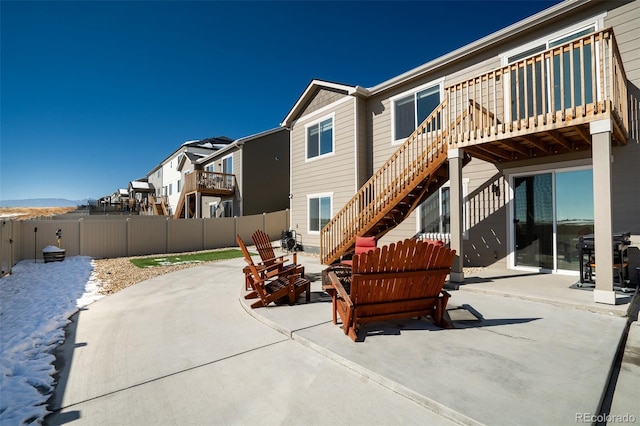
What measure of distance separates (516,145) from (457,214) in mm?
1963

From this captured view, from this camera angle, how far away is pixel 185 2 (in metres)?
9.68

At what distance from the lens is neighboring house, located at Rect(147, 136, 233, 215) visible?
27.2m

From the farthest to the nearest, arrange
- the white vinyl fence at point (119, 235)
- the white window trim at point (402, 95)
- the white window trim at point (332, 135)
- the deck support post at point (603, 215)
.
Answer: the white window trim at point (332, 135) < the white vinyl fence at point (119, 235) < the white window trim at point (402, 95) < the deck support post at point (603, 215)

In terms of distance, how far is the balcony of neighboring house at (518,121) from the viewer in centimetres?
490

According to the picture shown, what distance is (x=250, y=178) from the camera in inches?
765

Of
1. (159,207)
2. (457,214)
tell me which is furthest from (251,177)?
(159,207)

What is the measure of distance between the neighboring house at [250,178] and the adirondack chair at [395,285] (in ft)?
53.6

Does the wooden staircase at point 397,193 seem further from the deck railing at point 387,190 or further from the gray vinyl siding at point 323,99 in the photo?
the gray vinyl siding at point 323,99

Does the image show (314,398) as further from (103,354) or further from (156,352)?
(103,354)

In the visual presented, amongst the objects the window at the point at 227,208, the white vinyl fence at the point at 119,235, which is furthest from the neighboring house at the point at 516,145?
the window at the point at 227,208

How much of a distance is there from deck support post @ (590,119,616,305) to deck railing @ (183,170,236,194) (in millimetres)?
18041

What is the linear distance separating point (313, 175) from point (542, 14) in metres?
8.59

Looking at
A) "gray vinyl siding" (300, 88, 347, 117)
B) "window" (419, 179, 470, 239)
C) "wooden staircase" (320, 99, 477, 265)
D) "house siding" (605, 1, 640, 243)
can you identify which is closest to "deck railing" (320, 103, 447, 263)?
"wooden staircase" (320, 99, 477, 265)

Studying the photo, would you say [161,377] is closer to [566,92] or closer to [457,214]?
[457,214]
